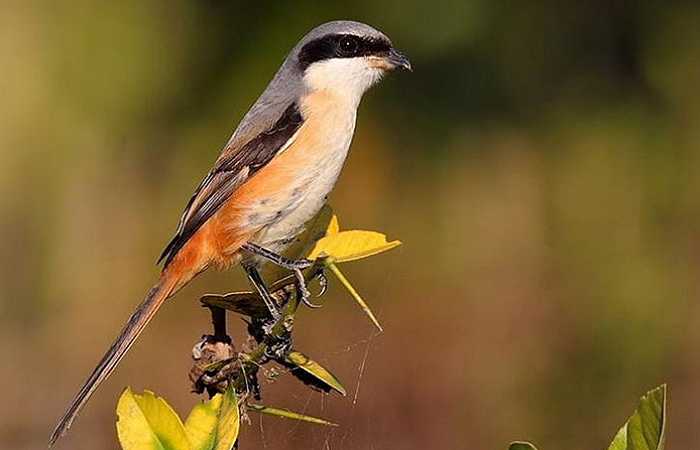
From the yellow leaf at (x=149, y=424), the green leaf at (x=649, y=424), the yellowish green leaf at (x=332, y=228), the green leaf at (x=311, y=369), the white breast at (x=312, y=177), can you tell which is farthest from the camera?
the white breast at (x=312, y=177)

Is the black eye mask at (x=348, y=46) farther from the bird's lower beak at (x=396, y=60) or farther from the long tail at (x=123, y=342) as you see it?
the long tail at (x=123, y=342)

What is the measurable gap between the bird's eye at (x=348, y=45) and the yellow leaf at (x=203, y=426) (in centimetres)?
167

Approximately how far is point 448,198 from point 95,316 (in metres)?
1.41

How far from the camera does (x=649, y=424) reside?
113cm

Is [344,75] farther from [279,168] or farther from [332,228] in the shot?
[332,228]

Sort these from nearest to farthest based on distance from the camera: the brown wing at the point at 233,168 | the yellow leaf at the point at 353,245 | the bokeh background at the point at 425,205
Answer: the yellow leaf at the point at 353,245, the brown wing at the point at 233,168, the bokeh background at the point at 425,205

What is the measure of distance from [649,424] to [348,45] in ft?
6.08

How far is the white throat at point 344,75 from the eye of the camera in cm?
284

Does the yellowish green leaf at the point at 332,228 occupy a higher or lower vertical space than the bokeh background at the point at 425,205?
higher

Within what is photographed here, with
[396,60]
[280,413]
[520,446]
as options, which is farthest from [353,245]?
[396,60]

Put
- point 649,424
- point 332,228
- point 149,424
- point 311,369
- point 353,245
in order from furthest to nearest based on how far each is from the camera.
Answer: point 332,228, point 353,245, point 311,369, point 149,424, point 649,424

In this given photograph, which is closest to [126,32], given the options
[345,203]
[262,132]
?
[345,203]

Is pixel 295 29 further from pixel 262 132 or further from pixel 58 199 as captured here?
pixel 262 132

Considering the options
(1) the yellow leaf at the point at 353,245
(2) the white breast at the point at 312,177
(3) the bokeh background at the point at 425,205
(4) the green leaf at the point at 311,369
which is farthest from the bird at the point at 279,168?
(3) the bokeh background at the point at 425,205
